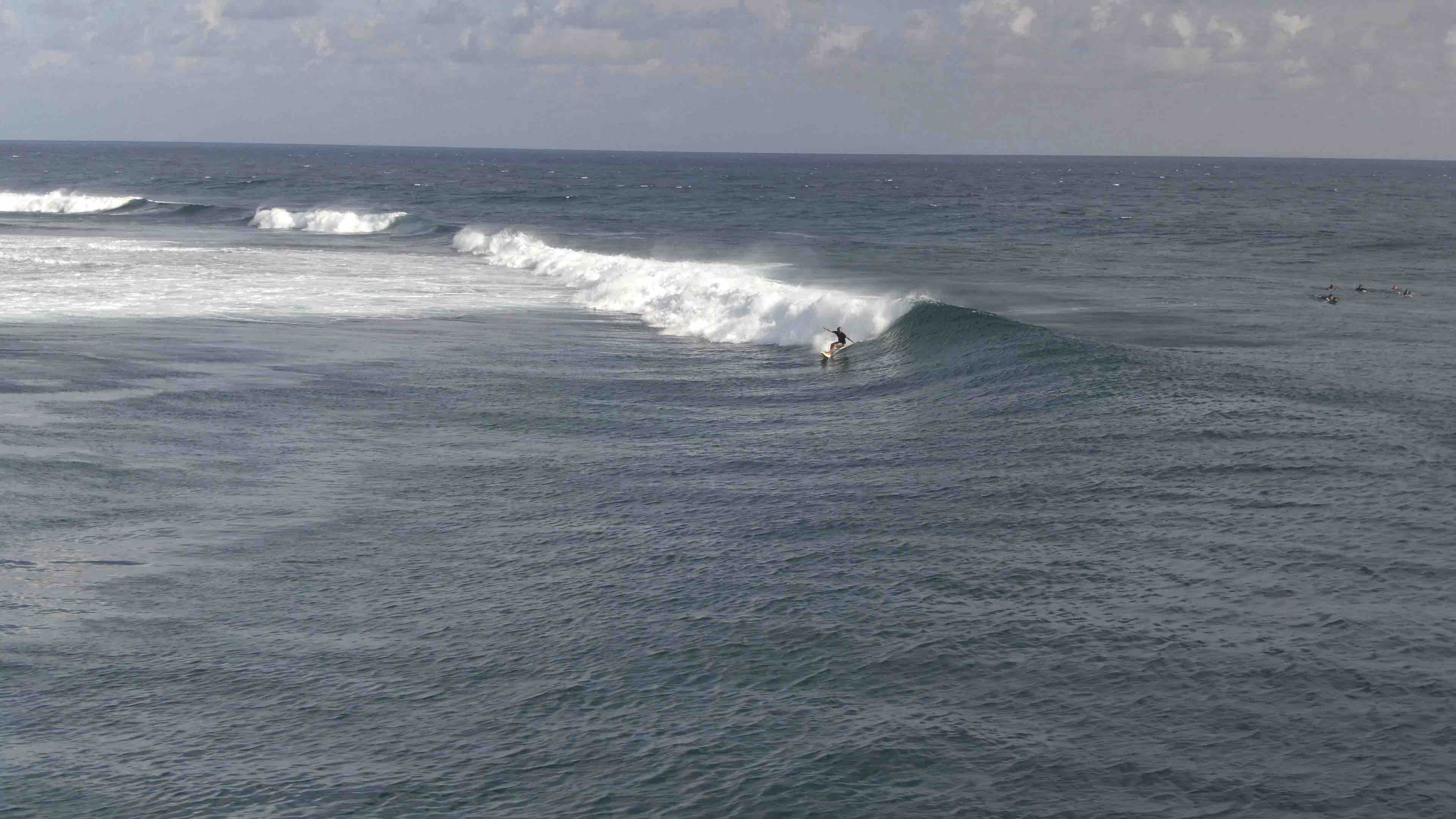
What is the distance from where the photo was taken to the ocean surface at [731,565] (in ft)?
46.3

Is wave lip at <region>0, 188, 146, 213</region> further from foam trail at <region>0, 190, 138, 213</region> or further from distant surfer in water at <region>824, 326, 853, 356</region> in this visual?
distant surfer in water at <region>824, 326, 853, 356</region>

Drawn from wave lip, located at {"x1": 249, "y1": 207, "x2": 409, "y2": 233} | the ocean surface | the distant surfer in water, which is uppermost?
wave lip, located at {"x1": 249, "y1": 207, "x2": 409, "y2": 233}

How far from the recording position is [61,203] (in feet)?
409

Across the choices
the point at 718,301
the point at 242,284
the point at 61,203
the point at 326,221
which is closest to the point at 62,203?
the point at 61,203

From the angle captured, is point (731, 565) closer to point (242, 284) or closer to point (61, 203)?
point (242, 284)

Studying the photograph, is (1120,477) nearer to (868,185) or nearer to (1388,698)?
(1388,698)

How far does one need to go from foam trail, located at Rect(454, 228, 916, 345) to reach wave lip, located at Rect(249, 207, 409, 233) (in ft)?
114

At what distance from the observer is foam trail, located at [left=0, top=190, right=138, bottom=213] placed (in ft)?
399

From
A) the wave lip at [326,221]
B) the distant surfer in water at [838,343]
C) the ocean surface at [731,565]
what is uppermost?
the wave lip at [326,221]

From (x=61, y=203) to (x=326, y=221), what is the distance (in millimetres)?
35816

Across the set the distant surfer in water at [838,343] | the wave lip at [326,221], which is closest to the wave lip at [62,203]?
the wave lip at [326,221]

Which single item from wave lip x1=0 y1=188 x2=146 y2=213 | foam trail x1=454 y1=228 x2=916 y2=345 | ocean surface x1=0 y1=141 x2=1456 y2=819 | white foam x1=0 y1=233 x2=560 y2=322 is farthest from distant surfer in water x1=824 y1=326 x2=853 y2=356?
wave lip x1=0 y1=188 x2=146 y2=213

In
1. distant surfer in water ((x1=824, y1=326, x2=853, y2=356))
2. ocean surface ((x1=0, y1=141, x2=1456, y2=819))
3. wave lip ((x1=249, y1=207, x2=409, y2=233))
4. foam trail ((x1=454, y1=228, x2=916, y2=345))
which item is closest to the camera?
ocean surface ((x1=0, y1=141, x2=1456, y2=819))

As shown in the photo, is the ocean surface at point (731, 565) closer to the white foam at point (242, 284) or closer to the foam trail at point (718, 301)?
the foam trail at point (718, 301)
